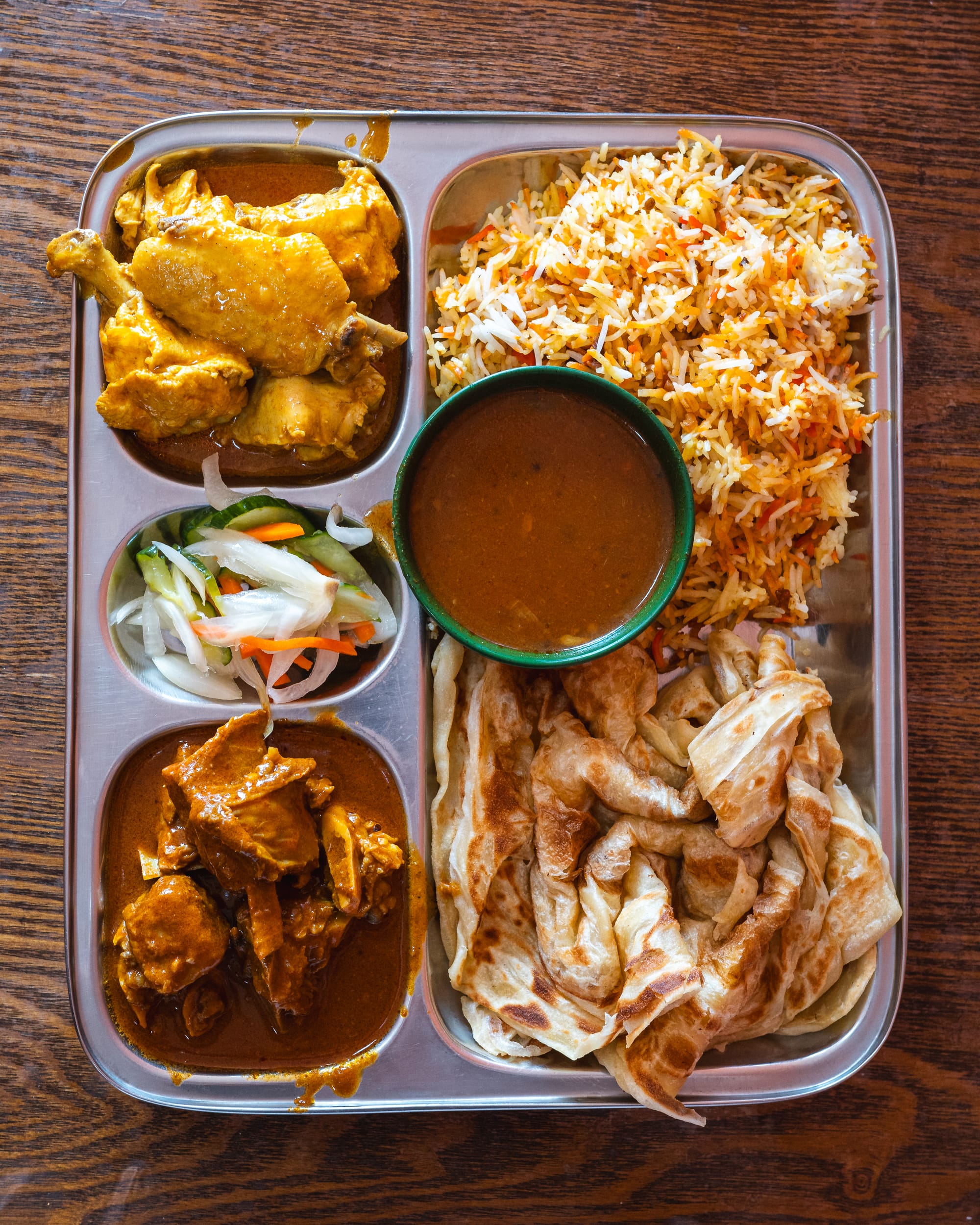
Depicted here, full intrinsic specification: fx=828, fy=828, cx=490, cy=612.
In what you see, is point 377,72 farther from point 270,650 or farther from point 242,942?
point 242,942

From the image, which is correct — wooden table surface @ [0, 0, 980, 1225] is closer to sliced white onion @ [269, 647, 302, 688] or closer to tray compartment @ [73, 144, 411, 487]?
tray compartment @ [73, 144, 411, 487]

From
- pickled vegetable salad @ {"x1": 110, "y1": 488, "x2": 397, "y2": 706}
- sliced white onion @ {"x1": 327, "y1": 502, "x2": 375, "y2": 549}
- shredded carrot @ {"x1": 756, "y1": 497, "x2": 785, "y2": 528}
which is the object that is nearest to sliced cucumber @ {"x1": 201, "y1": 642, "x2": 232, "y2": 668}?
pickled vegetable salad @ {"x1": 110, "y1": 488, "x2": 397, "y2": 706}

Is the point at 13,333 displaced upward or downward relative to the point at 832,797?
upward

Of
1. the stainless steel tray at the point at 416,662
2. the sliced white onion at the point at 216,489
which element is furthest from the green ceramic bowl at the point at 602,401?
the sliced white onion at the point at 216,489

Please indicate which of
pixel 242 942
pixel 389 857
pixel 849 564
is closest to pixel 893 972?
pixel 849 564

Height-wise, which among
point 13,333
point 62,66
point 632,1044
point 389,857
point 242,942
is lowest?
point 632,1044

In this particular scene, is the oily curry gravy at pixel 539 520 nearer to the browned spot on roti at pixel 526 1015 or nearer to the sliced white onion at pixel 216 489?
the sliced white onion at pixel 216 489

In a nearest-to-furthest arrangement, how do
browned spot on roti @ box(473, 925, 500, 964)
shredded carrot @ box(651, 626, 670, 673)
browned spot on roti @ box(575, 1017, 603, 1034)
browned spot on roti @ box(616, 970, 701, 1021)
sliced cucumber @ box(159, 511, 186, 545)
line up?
browned spot on roti @ box(616, 970, 701, 1021), browned spot on roti @ box(575, 1017, 603, 1034), browned spot on roti @ box(473, 925, 500, 964), sliced cucumber @ box(159, 511, 186, 545), shredded carrot @ box(651, 626, 670, 673)
